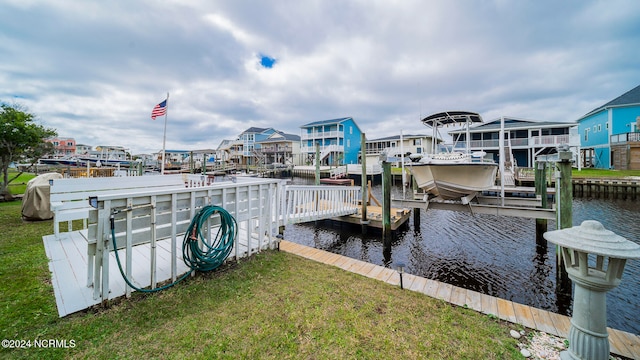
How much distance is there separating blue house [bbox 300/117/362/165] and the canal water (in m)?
26.2

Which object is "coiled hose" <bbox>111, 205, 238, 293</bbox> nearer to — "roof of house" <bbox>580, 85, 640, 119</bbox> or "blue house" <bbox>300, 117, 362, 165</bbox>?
"blue house" <bbox>300, 117, 362, 165</bbox>

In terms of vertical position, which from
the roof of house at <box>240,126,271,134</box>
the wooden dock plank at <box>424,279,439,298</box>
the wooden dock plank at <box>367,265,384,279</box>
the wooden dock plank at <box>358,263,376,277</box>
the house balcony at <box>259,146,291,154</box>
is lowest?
the wooden dock plank at <box>424,279,439,298</box>

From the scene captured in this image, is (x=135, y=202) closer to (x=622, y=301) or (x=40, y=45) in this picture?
(x=622, y=301)

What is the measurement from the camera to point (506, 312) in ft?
9.66

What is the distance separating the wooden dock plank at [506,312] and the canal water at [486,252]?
1.50m

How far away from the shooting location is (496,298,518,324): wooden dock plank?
282 cm

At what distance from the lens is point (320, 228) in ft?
30.6

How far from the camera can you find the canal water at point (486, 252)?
4582 millimetres

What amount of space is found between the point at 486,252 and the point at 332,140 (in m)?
32.3

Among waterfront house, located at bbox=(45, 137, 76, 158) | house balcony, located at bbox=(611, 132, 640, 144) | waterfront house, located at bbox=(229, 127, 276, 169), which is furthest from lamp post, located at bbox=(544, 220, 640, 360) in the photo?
waterfront house, located at bbox=(45, 137, 76, 158)

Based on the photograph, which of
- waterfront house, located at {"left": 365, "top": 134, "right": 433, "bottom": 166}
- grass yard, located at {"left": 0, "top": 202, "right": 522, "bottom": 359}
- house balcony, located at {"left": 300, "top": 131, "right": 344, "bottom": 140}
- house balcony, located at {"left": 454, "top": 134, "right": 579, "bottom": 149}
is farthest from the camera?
house balcony, located at {"left": 300, "top": 131, "right": 344, "bottom": 140}

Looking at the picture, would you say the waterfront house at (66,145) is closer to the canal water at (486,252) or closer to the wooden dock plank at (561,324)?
the canal water at (486,252)

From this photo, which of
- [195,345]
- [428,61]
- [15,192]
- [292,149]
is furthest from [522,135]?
[15,192]

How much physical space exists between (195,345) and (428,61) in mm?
14235
